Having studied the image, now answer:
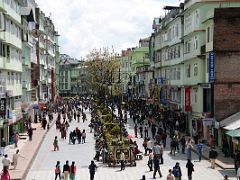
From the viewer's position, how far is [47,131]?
180 ft

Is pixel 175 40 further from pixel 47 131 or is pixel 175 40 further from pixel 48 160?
pixel 48 160

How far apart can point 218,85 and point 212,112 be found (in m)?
2.33

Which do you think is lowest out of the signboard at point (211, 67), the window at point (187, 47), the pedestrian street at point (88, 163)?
the pedestrian street at point (88, 163)

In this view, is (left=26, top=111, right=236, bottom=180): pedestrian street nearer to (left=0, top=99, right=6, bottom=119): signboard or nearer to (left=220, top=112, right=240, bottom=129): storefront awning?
(left=0, top=99, right=6, bottom=119): signboard

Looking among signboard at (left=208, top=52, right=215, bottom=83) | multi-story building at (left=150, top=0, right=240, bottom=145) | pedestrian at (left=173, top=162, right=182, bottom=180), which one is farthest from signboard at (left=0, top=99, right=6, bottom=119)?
pedestrian at (left=173, top=162, right=182, bottom=180)

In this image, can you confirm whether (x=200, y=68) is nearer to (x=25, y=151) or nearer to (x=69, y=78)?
(x=25, y=151)

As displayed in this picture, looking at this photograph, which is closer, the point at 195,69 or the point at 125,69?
the point at 195,69

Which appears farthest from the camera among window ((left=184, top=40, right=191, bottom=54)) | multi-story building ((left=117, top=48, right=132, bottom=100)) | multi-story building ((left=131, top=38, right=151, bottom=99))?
multi-story building ((left=117, top=48, right=132, bottom=100))

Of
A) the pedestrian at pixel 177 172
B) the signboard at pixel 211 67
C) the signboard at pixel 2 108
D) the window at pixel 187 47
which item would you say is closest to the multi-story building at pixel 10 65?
the signboard at pixel 2 108

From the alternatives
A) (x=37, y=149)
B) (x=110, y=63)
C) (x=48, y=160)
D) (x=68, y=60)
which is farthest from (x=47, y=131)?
(x=68, y=60)

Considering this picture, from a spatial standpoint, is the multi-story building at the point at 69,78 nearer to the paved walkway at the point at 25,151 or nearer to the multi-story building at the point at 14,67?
the multi-story building at the point at 14,67

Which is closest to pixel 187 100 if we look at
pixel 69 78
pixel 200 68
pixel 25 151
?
pixel 200 68

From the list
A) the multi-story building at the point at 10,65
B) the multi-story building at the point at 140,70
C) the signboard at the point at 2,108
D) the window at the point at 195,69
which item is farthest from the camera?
the multi-story building at the point at 140,70

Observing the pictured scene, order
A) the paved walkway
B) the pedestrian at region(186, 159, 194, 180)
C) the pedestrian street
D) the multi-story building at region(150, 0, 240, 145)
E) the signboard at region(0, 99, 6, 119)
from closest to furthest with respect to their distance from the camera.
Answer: the pedestrian at region(186, 159, 194, 180) → the pedestrian street → the paved walkway → the signboard at region(0, 99, 6, 119) → the multi-story building at region(150, 0, 240, 145)
